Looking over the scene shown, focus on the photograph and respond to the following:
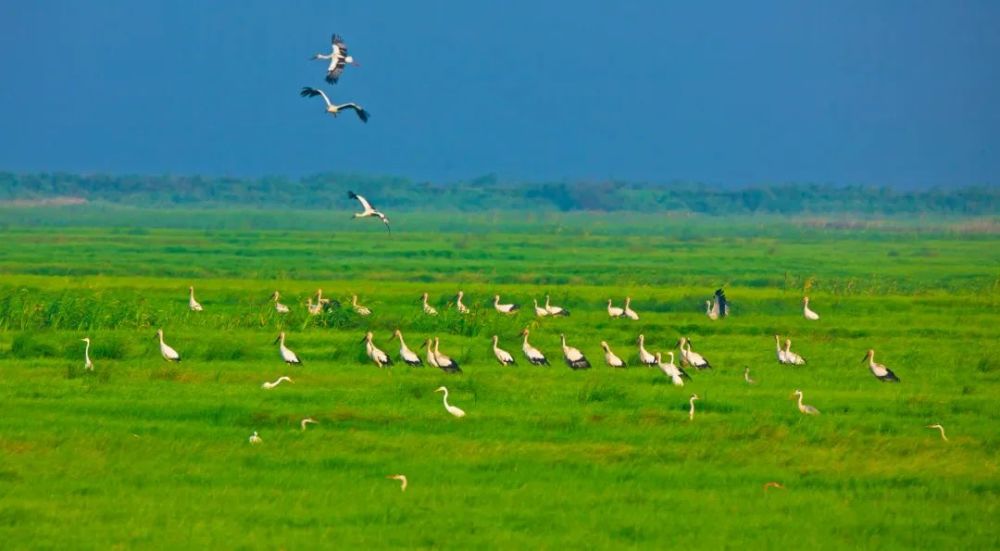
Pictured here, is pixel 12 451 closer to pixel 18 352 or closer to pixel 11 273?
pixel 18 352

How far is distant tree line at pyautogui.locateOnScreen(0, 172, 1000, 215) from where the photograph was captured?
379ft

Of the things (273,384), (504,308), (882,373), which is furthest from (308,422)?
(504,308)

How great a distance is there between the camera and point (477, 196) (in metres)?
119

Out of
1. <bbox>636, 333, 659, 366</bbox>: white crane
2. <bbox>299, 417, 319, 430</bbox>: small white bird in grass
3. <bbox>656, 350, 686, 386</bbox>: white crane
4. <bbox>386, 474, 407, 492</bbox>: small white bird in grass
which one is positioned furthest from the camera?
<bbox>636, 333, 659, 366</bbox>: white crane

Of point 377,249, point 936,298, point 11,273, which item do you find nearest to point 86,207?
point 377,249

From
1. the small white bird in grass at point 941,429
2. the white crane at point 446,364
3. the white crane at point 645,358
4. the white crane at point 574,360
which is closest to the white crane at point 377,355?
the white crane at point 446,364

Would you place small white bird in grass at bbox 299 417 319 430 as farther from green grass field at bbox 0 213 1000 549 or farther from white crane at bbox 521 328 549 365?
white crane at bbox 521 328 549 365

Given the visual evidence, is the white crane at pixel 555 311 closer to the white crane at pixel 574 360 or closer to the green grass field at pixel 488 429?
the green grass field at pixel 488 429

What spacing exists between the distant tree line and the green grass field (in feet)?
277

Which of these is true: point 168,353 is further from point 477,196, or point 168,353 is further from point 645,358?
point 477,196

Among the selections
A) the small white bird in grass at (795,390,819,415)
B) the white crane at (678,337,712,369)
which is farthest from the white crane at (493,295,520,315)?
the small white bird in grass at (795,390,819,415)

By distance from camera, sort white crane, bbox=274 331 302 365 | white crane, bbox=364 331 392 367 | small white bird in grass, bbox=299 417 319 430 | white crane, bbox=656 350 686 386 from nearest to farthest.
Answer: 1. small white bird in grass, bbox=299 417 319 430
2. white crane, bbox=656 350 686 386
3. white crane, bbox=274 331 302 365
4. white crane, bbox=364 331 392 367

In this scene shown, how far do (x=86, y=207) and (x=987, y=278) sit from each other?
240 ft

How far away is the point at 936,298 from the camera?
31094 mm
